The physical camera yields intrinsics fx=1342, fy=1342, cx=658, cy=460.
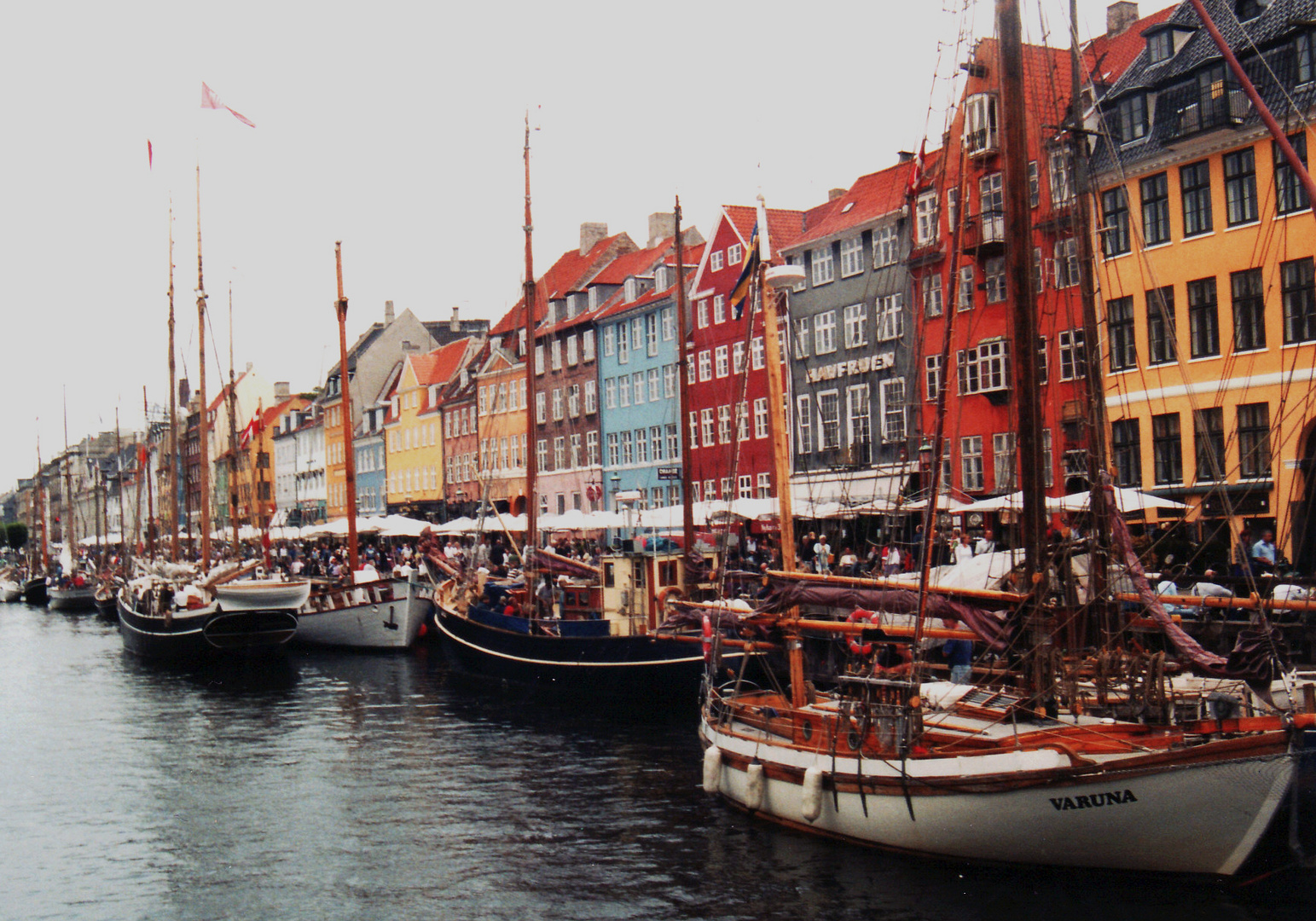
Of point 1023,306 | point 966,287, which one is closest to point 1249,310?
point 966,287

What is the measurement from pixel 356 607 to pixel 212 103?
49.5ft

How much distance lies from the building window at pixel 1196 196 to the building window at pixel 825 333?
58.6 feet

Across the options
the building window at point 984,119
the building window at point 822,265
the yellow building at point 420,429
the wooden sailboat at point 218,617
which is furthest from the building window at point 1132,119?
the yellow building at point 420,429

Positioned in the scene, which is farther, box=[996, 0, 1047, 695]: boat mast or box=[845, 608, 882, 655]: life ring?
box=[845, 608, 882, 655]: life ring

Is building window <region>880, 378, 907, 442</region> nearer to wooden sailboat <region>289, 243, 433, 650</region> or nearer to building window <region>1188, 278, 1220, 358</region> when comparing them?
building window <region>1188, 278, 1220, 358</region>

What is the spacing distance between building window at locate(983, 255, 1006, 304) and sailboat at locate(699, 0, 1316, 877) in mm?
25269

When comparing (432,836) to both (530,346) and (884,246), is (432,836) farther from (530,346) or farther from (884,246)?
(884,246)

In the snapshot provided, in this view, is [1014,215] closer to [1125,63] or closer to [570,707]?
[570,707]

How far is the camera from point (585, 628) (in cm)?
2938

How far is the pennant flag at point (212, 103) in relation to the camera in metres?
36.6

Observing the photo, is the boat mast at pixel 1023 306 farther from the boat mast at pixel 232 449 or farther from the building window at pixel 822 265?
the building window at pixel 822 265

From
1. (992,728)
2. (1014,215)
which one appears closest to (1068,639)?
(992,728)

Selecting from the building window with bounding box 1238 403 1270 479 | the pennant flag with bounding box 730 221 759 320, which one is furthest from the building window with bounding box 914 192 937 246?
the pennant flag with bounding box 730 221 759 320

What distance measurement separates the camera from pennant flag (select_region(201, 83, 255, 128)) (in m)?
36.6
